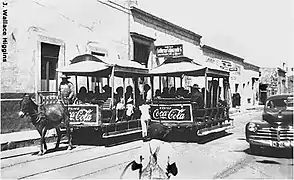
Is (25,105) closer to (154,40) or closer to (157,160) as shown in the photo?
(157,160)

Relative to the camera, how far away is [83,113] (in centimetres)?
917

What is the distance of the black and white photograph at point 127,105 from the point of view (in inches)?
203

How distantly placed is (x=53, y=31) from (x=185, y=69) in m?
4.14

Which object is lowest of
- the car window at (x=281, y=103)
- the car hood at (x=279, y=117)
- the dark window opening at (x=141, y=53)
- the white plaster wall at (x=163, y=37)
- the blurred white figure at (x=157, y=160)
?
the blurred white figure at (x=157, y=160)

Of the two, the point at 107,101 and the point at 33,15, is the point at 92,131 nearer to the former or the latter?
the point at 107,101

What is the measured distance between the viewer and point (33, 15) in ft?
34.7

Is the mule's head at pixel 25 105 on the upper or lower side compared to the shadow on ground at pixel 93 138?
upper

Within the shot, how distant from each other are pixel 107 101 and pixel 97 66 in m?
0.99

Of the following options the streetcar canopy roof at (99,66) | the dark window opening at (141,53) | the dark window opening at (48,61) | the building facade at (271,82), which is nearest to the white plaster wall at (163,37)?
the dark window opening at (141,53)

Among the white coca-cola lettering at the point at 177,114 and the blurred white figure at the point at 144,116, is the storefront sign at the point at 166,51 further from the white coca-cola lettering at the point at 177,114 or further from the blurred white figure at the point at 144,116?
the white coca-cola lettering at the point at 177,114

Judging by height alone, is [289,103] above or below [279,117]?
above

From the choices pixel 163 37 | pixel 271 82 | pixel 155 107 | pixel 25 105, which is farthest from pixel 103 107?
pixel 163 37

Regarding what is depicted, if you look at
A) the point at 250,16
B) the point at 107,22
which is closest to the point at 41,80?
the point at 107,22

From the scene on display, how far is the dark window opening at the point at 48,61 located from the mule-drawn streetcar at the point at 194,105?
2.97 meters
